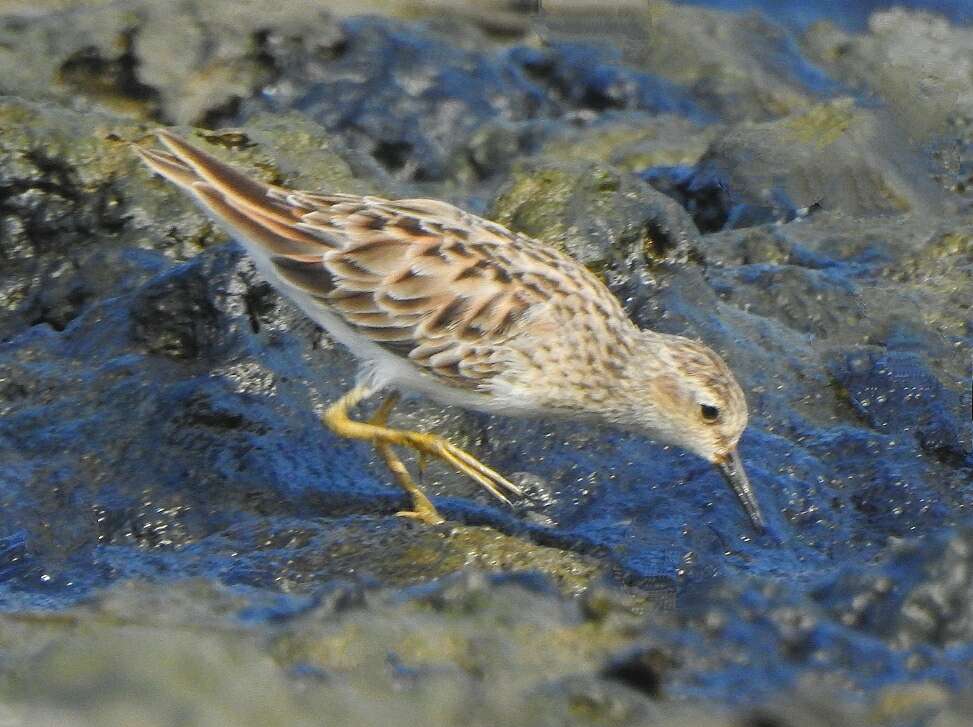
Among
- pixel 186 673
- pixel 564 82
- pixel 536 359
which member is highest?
pixel 186 673

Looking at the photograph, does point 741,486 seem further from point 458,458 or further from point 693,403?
point 458,458

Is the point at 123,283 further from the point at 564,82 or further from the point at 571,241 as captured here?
the point at 564,82

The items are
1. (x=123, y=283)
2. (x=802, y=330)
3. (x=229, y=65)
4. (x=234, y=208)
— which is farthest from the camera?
(x=229, y=65)

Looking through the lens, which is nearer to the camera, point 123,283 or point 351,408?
point 351,408

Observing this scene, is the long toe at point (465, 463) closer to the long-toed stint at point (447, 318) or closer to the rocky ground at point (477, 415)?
the long-toed stint at point (447, 318)

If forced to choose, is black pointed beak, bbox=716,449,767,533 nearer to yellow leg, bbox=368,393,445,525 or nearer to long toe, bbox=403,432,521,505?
long toe, bbox=403,432,521,505

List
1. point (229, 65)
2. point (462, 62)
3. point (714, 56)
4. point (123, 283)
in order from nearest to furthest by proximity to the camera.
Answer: point (123, 283) < point (229, 65) < point (462, 62) < point (714, 56)

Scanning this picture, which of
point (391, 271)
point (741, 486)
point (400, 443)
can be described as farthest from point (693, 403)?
point (391, 271)

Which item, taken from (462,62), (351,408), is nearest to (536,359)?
(351,408)
